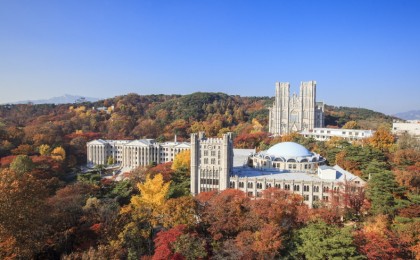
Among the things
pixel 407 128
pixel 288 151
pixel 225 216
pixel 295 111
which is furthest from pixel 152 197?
pixel 295 111

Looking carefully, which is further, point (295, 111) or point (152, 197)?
point (295, 111)

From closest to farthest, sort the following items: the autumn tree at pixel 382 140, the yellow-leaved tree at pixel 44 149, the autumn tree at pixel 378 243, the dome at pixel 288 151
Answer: the autumn tree at pixel 378 243 → the dome at pixel 288 151 → the autumn tree at pixel 382 140 → the yellow-leaved tree at pixel 44 149

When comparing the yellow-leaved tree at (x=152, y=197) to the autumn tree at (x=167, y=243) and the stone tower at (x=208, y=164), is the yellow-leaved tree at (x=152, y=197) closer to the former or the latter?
the stone tower at (x=208, y=164)

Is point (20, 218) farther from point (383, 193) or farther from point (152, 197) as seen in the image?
point (383, 193)

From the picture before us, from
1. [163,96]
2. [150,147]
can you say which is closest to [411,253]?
[150,147]

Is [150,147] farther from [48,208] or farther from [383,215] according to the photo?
[383,215]

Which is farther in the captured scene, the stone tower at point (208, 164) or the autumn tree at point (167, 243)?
the stone tower at point (208, 164)

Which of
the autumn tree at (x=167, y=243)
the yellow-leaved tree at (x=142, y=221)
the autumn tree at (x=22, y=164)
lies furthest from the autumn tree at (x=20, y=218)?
the autumn tree at (x=22, y=164)
